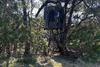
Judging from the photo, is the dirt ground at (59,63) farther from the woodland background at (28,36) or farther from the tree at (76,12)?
the tree at (76,12)

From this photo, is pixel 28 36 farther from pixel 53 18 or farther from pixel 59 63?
pixel 53 18

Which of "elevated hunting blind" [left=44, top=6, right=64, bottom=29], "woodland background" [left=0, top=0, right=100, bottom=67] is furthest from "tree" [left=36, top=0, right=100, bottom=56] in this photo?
"elevated hunting blind" [left=44, top=6, right=64, bottom=29]

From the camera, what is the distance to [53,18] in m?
9.41

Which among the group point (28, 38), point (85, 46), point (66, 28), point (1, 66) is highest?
point (66, 28)

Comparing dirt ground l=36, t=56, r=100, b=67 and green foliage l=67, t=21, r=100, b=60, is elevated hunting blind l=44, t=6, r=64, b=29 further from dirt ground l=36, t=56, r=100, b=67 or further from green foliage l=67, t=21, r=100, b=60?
dirt ground l=36, t=56, r=100, b=67

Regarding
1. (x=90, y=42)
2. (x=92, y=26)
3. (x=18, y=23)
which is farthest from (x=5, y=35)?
(x=92, y=26)

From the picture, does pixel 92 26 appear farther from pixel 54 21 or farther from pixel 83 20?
pixel 54 21

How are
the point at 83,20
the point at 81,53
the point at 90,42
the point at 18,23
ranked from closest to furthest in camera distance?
1. the point at 18,23
2. the point at 90,42
3. the point at 81,53
4. the point at 83,20

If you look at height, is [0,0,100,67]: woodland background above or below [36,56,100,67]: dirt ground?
above

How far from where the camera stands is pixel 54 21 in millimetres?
9375

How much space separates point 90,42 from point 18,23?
4.77 metres

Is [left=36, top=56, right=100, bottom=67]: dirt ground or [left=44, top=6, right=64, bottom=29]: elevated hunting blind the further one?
[left=44, top=6, right=64, bottom=29]: elevated hunting blind

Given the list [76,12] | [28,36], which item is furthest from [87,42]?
[28,36]

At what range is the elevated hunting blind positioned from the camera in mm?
9414
